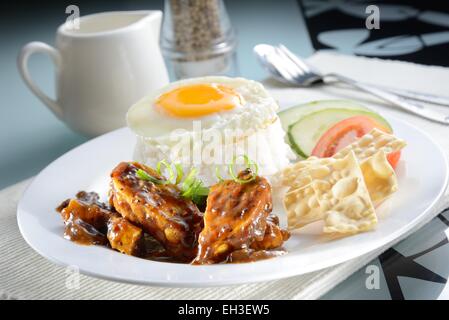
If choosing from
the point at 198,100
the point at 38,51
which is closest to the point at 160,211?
the point at 198,100

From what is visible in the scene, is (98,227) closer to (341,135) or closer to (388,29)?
(341,135)

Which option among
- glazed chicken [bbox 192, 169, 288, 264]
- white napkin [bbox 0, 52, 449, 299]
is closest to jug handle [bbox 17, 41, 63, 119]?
white napkin [bbox 0, 52, 449, 299]

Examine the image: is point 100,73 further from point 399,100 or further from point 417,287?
point 417,287

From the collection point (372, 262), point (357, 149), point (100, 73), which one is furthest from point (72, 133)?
point (372, 262)

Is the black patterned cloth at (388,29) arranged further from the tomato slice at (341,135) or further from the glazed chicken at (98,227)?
the glazed chicken at (98,227)

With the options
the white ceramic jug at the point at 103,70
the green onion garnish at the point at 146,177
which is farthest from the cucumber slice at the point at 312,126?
the white ceramic jug at the point at 103,70

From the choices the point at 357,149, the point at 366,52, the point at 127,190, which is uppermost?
the point at 127,190
